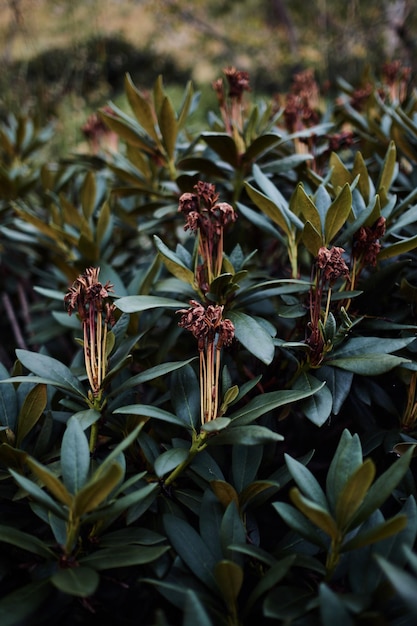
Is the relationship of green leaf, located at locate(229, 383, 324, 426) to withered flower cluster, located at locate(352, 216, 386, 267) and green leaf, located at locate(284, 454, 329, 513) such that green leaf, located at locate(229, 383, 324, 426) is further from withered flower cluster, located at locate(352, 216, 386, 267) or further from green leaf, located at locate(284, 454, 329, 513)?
withered flower cluster, located at locate(352, 216, 386, 267)

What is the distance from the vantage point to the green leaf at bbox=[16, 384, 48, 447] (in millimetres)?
738

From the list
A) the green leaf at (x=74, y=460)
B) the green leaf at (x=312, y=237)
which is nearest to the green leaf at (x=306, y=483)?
the green leaf at (x=74, y=460)

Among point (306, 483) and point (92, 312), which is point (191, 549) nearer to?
point (306, 483)

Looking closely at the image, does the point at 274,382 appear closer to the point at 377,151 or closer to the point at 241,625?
the point at 241,625

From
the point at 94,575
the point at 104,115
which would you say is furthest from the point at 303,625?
the point at 104,115

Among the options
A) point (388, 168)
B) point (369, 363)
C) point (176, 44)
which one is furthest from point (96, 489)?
point (176, 44)

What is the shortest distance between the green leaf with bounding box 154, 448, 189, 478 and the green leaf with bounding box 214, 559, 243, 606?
129 mm

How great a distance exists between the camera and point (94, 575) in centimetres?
56

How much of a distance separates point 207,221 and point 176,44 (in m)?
6.98

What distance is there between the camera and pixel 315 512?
53 centimetres

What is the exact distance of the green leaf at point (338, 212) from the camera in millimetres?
762

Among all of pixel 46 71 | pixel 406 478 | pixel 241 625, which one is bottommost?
pixel 241 625

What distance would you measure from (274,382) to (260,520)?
0.71 feet

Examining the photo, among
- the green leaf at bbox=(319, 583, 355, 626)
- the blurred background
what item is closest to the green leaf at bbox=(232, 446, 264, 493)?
the green leaf at bbox=(319, 583, 355, 626)
